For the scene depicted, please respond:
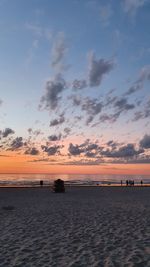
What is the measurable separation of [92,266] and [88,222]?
7.73m

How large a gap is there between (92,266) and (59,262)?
3.51ft

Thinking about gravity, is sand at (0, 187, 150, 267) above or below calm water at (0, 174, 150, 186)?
above

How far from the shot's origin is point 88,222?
1725 cm

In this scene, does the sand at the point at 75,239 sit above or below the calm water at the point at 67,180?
above

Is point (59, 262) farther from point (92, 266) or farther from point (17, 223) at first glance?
point (17, 223)

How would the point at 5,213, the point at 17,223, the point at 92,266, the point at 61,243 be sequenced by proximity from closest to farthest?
the point at 92,266 → the point at 61,243 → the point at 17,223 → the point at 5,213

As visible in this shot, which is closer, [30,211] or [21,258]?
[21,258]

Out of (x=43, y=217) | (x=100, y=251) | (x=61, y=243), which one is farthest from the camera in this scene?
(x=43, y=217)

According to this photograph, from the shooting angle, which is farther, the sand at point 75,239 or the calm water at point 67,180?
the calm water at point 67,180

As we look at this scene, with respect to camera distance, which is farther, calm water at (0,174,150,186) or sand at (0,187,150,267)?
calm water at (0,174,150,186)

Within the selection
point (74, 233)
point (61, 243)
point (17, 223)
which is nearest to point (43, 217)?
point (17, 223)

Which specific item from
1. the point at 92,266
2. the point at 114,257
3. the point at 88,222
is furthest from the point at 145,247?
the point at 88,222

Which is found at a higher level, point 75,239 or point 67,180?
point 75,239

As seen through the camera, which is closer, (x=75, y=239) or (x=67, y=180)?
(x=75, y=239)
